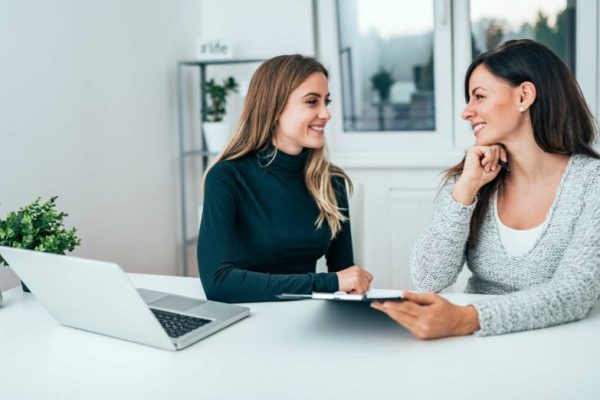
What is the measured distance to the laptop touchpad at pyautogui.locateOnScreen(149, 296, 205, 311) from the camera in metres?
1.44

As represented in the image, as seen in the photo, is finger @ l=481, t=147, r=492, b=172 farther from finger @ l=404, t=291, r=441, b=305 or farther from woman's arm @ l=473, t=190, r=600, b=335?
finger @ l=404, t=291, r=441, b=305

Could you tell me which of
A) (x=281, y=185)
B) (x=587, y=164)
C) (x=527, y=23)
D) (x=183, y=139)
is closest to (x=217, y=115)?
(x=183, y=139)

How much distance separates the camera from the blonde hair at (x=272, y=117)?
1908 millimetres

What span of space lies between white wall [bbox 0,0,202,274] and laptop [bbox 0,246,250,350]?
4.03ft

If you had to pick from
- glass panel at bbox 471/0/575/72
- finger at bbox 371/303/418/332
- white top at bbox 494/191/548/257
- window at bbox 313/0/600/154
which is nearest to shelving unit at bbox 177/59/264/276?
window at bbox 313/0/600/154

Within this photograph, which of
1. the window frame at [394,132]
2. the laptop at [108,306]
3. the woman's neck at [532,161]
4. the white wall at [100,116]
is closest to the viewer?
the laptop at [108,306]

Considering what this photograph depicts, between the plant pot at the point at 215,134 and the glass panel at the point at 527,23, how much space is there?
1238 millimetres

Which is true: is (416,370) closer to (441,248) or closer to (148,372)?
(148,372)

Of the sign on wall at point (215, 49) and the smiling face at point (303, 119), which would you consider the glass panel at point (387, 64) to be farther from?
the smiling face at point (303, 119)

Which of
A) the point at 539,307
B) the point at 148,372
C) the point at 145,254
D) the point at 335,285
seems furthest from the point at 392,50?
the point at 148,372

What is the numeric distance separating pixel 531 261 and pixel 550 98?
377 mm

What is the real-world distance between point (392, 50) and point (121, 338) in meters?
2.53

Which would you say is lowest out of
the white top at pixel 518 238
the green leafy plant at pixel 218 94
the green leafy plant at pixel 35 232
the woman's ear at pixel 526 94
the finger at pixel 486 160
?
the white top at pixel 518 238

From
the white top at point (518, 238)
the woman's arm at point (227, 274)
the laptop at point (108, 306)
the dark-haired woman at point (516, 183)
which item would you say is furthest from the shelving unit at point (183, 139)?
the laptop at point (108, 306)
